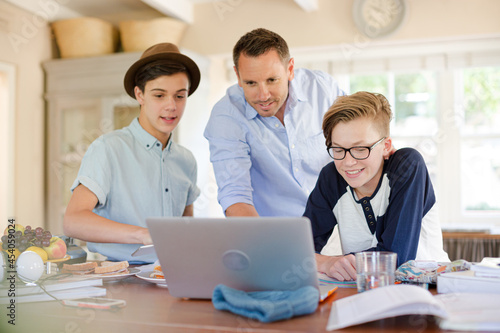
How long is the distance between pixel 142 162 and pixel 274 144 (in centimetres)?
53

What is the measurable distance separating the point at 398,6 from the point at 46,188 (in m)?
3.20

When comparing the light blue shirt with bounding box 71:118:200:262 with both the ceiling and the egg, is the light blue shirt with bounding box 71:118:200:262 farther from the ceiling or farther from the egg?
the ceiling

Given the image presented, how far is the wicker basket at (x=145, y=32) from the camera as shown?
167 inches

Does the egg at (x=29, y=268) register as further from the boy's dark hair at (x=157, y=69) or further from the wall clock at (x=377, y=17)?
the wall clock at (x=377, y=17)

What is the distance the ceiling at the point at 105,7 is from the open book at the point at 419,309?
133 inches

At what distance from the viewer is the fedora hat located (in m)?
2.08

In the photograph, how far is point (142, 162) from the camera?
2.12m

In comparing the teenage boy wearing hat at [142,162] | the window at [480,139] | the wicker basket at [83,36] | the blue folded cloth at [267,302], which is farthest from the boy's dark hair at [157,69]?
the window at [480,139]

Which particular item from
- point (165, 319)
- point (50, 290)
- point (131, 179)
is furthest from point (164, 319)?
point (131, 179)

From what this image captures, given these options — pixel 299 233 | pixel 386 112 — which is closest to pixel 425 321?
pixel 299 233

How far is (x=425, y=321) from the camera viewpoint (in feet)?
3.04

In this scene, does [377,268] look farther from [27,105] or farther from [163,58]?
[27,105]

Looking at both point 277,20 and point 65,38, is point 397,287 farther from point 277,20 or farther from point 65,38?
point 65,38

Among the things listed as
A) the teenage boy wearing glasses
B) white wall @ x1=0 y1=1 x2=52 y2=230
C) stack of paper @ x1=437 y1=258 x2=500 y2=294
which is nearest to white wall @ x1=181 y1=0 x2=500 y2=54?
white wall @ x1=0 y1=1 x2=52 y2=230
